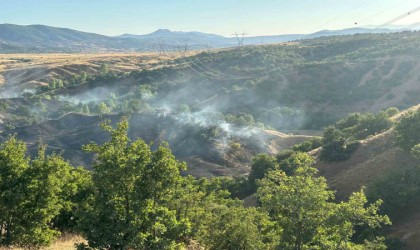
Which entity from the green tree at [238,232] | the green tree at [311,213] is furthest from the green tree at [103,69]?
the green tree at [311,213]

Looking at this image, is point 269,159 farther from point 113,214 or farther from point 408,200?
point 113,214

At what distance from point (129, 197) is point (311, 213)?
33.2ft

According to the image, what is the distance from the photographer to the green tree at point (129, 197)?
17797 mm

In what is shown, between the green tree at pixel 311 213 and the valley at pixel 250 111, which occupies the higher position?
the green tree at pixel 311 213

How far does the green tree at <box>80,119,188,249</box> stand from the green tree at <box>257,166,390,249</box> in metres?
6.19

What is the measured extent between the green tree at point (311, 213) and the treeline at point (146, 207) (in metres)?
0.06

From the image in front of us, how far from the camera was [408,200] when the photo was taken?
4306cm

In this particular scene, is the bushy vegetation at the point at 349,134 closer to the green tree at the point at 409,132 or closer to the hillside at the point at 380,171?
the hillside at the point at 380,171

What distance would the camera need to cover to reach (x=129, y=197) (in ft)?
60.7

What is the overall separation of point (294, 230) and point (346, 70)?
133 meters

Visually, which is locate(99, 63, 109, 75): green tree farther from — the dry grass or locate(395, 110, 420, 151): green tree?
the dry grass

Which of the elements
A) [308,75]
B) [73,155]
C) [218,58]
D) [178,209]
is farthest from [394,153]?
[218,58]

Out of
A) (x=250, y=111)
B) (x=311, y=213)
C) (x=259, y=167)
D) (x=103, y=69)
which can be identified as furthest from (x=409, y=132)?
(x=103, y=69)

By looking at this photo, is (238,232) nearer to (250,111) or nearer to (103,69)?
(250,111)
